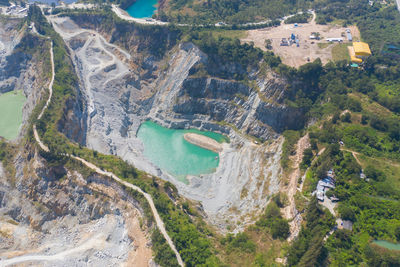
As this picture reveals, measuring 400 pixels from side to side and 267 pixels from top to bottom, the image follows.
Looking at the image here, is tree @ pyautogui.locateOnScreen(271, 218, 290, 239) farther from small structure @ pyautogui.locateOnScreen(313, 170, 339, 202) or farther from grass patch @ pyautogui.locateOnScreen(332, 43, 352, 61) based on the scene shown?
grass patch @ pyautogui.locateOnScreen(332, 43, 352, 61)

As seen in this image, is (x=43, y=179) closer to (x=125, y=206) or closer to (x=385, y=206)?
(x=125, y=206)

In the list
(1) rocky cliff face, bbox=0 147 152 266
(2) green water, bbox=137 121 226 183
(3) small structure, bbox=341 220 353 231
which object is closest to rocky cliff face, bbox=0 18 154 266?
(1) rocky cliff face, bbox=0 147 152 266

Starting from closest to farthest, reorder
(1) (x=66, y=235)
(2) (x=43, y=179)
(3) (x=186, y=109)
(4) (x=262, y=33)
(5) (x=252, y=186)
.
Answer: (1) (x=66, y=235), (2) (x=43, y=179), (5) (x=252, y=186), (3) (x=186, y=109), (4) (x=262, y=33)

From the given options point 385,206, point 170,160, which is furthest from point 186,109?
point 385,206

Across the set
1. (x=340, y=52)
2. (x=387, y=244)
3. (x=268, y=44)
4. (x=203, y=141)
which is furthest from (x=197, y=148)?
(x=340, y=52)

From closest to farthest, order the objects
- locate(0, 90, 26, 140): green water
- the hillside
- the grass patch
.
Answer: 1. the hillside
2. locate(0, 90, 26, 140): green water
3. the grass patch

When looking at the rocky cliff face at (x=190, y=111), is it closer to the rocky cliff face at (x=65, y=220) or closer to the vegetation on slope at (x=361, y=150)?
the vegetation on slope at (x=361, y=150)

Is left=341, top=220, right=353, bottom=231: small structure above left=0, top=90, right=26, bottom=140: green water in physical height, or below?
above
